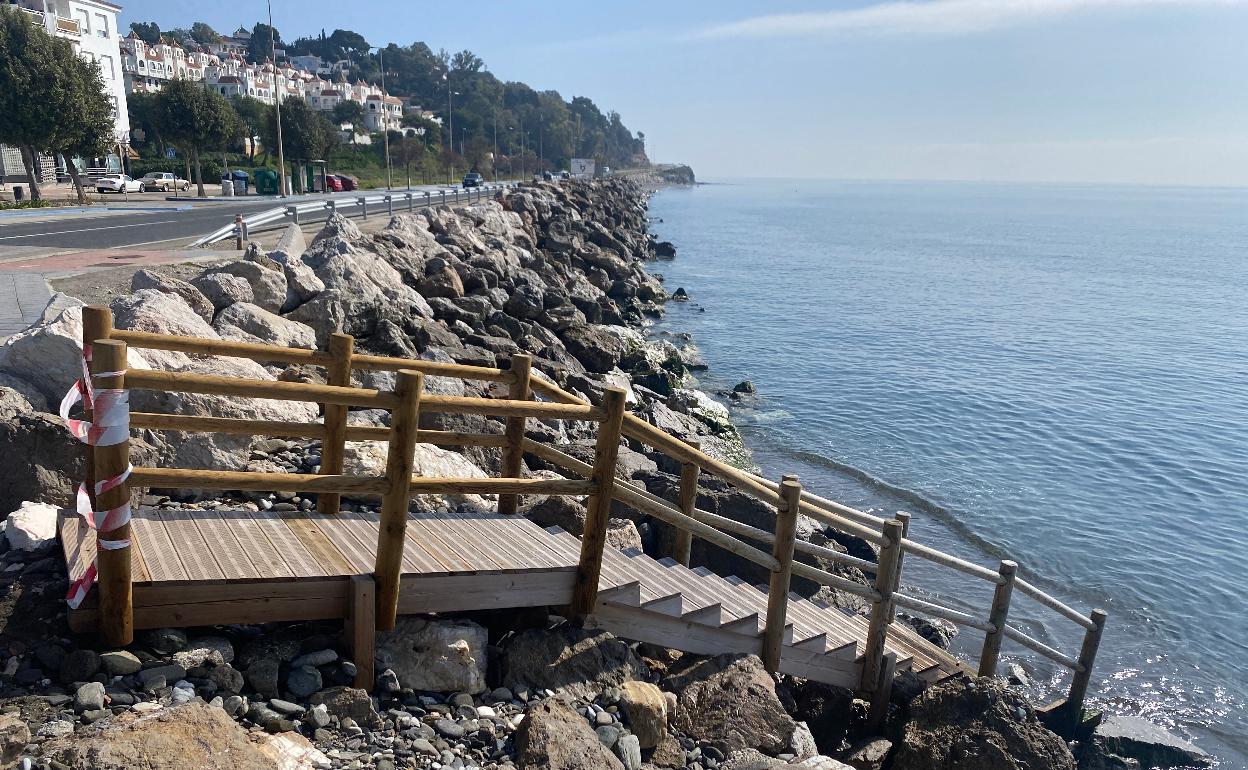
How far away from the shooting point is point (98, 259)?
62.7 ft

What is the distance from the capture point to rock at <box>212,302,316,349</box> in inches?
409

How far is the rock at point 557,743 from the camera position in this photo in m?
4.52

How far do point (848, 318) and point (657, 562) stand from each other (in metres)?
32.3

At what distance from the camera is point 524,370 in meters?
6.74

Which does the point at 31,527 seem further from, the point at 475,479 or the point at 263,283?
the point at 263,283

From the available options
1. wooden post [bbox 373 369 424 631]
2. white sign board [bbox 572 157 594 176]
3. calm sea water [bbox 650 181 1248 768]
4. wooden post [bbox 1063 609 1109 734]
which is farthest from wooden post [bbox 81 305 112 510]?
white sign board [bbox 572 157 594 176]

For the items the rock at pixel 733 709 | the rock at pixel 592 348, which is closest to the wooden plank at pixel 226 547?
the rock at pixel 733 709

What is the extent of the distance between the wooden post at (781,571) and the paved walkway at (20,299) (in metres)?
9.41

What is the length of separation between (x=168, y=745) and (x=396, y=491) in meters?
1.63

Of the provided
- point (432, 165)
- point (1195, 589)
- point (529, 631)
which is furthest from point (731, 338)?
point (432, 165)

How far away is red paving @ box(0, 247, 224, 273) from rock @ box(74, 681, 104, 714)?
1491 centimetres

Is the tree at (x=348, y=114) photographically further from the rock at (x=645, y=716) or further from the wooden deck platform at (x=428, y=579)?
the rock at (x=645, y=716)

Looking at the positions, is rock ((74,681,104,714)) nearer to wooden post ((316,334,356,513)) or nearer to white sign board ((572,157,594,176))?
wooden post ((316,334,356,513))

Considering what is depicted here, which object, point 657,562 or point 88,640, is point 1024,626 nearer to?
point 657,562
